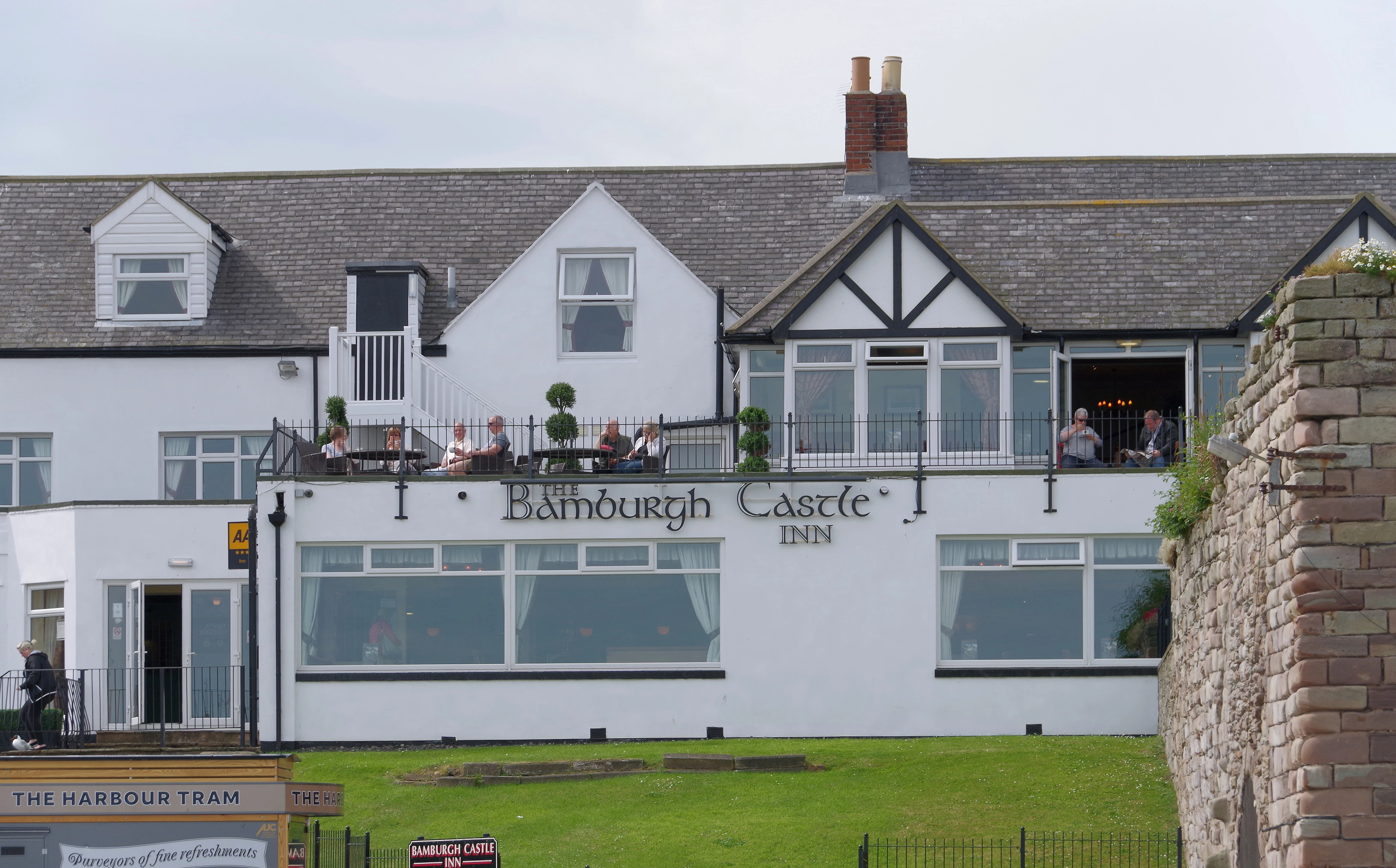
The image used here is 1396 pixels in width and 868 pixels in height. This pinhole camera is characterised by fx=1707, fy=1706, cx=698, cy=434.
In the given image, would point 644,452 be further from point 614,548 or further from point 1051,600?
point 1051,600

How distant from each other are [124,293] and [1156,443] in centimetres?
1643

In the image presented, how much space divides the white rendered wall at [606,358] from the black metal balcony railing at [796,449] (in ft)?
5.25

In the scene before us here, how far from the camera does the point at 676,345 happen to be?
26.4 metres

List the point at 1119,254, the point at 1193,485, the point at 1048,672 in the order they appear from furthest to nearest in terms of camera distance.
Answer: the point at 1119,254
the point at 1048,672
the point at 1193,485

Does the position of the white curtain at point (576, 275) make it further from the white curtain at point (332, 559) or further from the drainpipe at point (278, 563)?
the drainpipe at point (278, 563)

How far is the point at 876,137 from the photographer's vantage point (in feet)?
97.6

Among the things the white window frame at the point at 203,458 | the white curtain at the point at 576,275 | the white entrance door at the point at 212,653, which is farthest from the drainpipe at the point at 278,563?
the white curtain at the point at 576,275

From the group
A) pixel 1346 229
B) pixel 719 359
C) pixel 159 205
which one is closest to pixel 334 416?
pixel 719 359

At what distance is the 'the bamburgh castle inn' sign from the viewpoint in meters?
22.7

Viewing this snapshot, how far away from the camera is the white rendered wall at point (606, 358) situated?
86.4ft

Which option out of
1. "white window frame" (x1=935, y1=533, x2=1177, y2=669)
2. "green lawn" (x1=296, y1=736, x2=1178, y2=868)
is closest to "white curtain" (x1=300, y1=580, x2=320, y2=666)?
"green lawn" (x1=296, y1=736, x2=1178, y2=868)

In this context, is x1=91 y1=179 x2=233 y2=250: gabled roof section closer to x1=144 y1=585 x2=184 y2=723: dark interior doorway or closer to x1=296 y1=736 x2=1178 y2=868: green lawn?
x1=144 y1=585 x2=184 y2=723: dark interior doorway

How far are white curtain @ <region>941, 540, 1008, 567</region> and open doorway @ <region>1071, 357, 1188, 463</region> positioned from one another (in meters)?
2.35

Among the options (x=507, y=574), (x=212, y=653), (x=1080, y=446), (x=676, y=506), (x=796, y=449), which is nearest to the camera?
(x=676, y=506)
